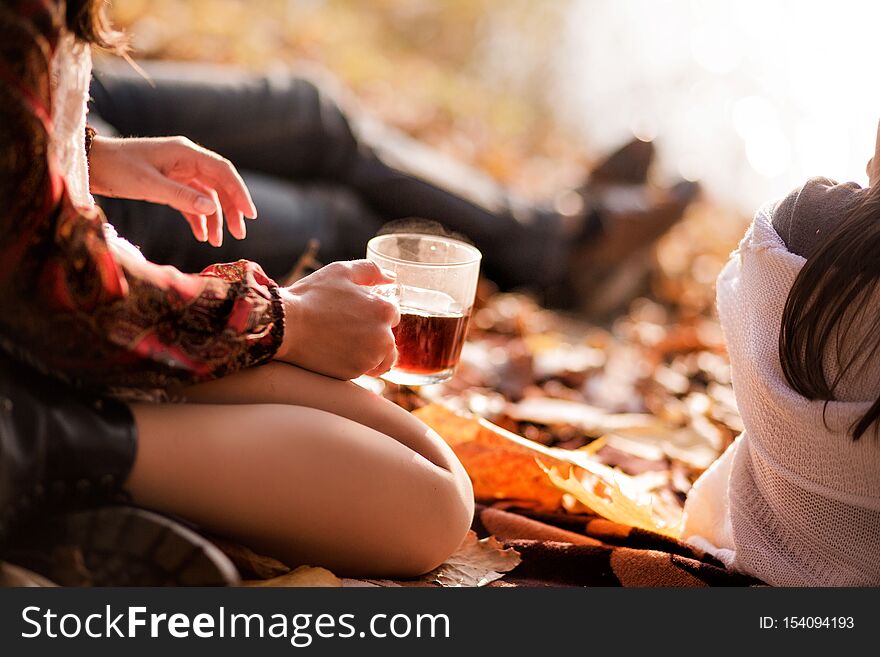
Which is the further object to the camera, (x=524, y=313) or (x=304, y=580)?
(x=524, y=313)

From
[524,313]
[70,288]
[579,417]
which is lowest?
[524,313]

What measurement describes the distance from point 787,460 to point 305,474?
75cm

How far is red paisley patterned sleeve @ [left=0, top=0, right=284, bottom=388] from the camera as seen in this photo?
94 cm

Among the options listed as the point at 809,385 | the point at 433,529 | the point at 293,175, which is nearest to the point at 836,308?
the point at 809,385

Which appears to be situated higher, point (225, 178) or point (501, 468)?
point (225, 178)

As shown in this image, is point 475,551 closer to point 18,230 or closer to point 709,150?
point 18,230

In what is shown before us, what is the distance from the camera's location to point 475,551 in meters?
1.47

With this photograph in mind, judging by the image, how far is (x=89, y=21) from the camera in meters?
1.04

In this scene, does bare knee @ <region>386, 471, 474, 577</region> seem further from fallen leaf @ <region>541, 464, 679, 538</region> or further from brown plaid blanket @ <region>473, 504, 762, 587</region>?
fallen leaf @ <region>541, 464, 679, 538</region>

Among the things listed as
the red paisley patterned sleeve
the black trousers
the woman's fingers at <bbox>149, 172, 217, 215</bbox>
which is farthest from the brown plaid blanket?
the black trousers

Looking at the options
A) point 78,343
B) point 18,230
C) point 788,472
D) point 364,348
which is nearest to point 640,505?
point 788,472

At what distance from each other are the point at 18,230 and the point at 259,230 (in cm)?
152

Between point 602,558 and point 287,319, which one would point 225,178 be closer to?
point 287,319

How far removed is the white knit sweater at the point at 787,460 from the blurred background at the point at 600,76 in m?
2.35
